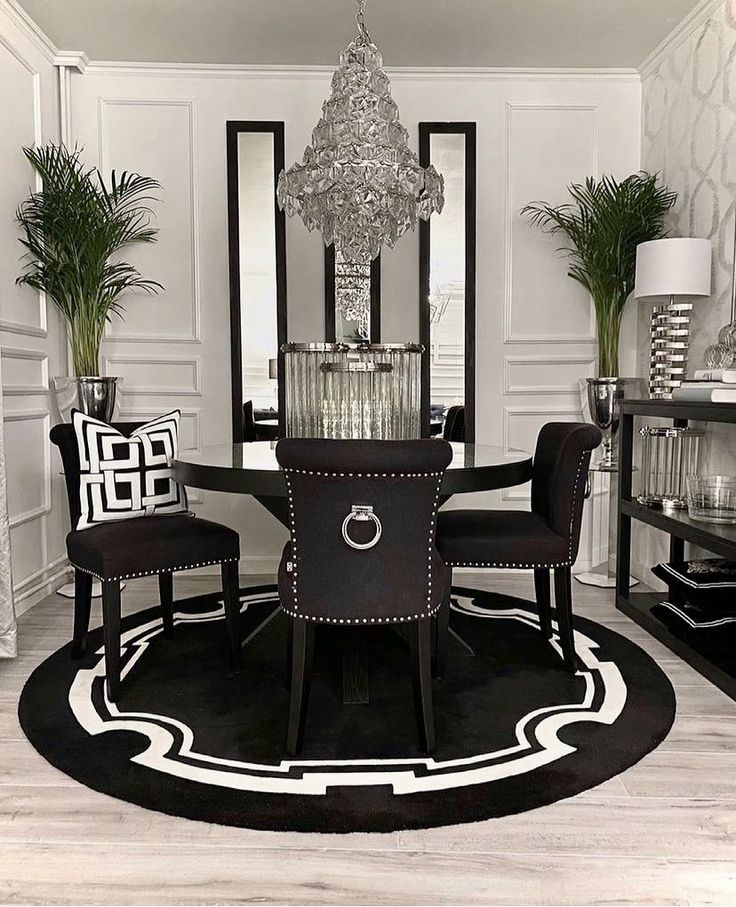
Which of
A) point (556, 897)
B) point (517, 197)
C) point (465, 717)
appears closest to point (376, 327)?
point (517, 197)

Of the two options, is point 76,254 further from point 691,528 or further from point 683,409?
point 691,528

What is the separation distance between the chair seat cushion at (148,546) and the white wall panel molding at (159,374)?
162cm

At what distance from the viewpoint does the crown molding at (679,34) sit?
344cm

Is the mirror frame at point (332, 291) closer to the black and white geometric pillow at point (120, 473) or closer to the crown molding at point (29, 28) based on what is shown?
the black and white geometric pillow at point (120, 473)

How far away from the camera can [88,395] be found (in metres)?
3.73

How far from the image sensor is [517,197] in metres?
4.28

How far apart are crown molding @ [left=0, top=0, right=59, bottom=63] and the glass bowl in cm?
356

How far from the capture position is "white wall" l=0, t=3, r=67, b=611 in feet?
11.4

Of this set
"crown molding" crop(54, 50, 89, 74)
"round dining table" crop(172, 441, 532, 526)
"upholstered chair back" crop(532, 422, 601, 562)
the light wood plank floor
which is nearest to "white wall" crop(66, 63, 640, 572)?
"crown molding" crop(54, 50, 89, 74)

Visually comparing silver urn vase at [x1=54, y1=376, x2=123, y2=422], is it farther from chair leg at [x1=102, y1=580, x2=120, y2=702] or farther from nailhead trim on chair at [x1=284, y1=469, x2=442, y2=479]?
nailhead trim on chair at [x1=284, y1=469, x2=442, y2=479]

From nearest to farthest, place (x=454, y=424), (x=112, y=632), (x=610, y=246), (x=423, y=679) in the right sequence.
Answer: (x=423, y=679), (x=112, y=632), (x=610, y=246), (x=454, y=424)

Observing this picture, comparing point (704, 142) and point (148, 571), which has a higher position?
point (704, 142)

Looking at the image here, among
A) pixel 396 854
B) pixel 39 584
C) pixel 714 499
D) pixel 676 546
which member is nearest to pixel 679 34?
pixel 714 499

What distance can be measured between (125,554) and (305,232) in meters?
2.35
